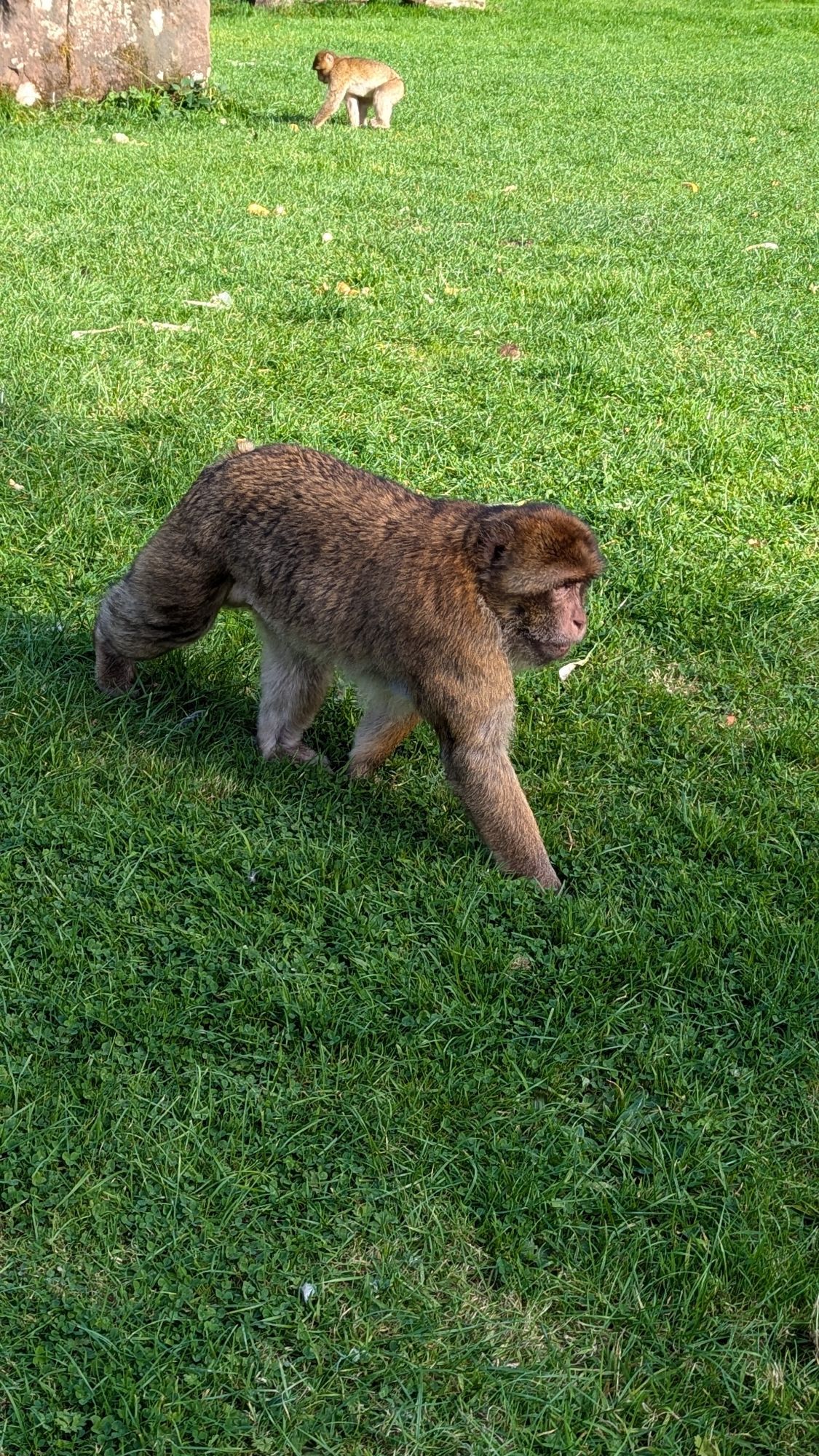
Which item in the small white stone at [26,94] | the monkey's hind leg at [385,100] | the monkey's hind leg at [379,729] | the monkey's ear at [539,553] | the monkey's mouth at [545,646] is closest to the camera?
the monkey's ear at [539,553]

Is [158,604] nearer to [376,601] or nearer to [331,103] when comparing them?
[376,601]

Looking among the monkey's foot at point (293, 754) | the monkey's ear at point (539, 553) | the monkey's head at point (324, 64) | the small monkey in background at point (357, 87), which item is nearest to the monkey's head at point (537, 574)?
the monkey's ear at point (539, 553)

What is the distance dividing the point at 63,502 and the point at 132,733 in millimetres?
1412

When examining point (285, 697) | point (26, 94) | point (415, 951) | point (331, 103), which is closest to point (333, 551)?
point (285, 697)

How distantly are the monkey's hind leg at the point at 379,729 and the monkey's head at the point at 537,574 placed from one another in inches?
16.1

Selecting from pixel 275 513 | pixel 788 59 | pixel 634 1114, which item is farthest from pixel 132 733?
pixel 788 59

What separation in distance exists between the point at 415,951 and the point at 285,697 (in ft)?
3.52

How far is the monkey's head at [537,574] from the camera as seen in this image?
3.61 m

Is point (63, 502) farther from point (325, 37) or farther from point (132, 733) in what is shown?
point (325, 37)

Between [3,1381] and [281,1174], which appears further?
[281,1174]

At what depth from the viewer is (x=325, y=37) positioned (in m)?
17.5

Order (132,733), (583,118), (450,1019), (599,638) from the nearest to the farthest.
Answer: (450,1019) < (132,733) < (599,638) < (583,118)

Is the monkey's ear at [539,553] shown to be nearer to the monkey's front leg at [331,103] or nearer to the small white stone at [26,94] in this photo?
the small white stone at [26,94]

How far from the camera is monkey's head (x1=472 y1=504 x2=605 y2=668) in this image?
3607 millimetres
